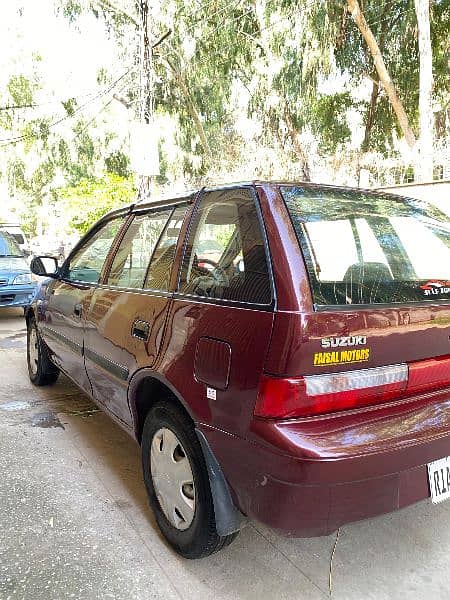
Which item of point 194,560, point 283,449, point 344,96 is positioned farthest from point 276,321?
point 344,96

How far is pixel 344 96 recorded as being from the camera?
1522cm

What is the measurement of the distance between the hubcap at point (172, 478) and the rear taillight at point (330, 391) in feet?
2.09

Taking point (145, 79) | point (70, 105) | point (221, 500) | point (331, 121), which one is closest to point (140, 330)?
point (221, 500)

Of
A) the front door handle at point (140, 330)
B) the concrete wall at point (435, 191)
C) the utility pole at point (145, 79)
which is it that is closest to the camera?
the front door handle at point (140, 330)

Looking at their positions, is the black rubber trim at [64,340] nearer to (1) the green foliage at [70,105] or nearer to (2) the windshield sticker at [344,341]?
(2) the windshield sticker at [344,341]

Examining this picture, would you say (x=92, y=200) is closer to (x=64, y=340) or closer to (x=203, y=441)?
(x=64, y=340)

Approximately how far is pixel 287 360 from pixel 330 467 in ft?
1.25

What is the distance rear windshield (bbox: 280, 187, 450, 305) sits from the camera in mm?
1992

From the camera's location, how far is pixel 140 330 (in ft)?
8.38

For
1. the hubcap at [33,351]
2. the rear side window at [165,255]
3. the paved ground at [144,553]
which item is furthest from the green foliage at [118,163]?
the rear side window at [165,255]

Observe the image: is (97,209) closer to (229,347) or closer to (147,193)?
(147,193)

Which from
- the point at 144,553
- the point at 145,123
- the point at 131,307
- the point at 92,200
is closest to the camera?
the point at 144,553

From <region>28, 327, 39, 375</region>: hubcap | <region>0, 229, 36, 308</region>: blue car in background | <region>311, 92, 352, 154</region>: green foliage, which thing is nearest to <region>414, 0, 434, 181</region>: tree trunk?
<region>311, 92, 352, 154</region>: green foliage

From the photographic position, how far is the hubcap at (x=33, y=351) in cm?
476
